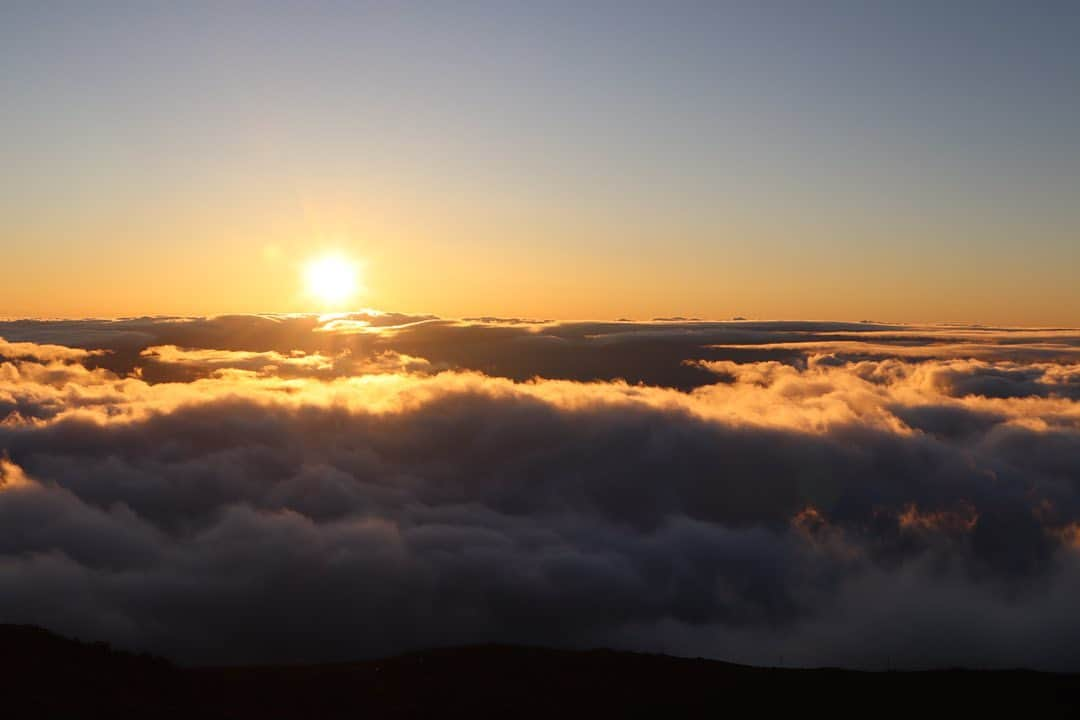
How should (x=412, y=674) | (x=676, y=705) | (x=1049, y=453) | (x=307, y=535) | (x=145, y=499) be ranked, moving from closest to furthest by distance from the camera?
(x=676, y=705) → (x=412, y=674) → (x=307, y=535) → (x=145, y=499) → (x=1049, y=453)

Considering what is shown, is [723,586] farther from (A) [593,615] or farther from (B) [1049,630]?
(B) [1049,630]

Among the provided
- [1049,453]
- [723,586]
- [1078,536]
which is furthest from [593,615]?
[1049,453]

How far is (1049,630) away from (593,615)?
37.5 metres

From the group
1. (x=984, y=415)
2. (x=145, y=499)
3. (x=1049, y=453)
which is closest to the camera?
(x=145, y=499)

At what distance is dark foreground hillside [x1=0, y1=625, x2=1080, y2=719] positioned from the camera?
3247 cm

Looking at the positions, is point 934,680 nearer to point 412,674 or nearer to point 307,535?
point 412,674

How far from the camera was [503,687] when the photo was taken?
118 feet

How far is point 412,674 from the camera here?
37.0 meters

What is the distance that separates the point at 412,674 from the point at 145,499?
266 ft

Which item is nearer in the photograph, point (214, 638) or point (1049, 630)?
point (214, 638)

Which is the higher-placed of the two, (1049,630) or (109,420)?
(109,420)

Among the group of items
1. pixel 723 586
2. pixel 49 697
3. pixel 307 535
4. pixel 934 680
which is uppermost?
pixel 49 697

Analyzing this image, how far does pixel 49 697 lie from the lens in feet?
96.1

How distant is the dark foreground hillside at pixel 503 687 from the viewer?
32469 mm
